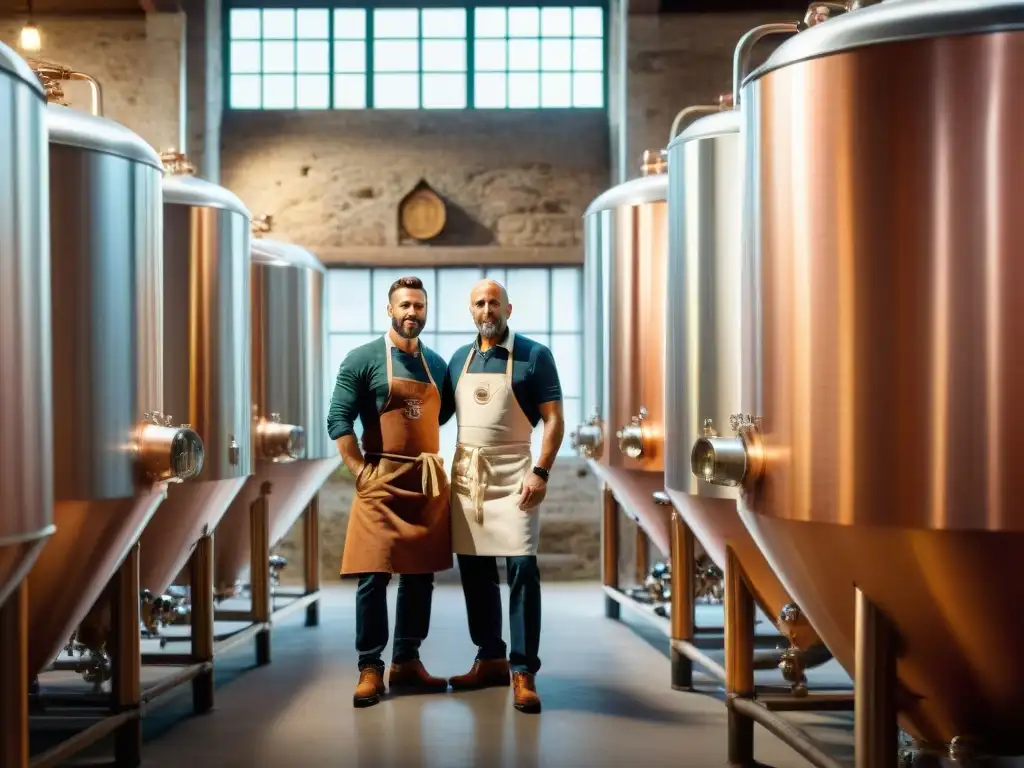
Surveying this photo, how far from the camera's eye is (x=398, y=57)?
9.69 meters

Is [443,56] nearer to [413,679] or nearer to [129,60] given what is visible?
[129,60]

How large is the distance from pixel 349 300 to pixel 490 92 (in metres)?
1.95

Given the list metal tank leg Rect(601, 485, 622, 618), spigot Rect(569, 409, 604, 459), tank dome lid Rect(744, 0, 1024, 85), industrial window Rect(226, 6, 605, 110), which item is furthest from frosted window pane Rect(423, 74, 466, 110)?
tank dome lid Rect(744, 0, 1024, 85)

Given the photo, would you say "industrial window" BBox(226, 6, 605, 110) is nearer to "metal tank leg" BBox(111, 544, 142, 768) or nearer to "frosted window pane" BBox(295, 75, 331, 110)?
"frosted window pane" BBox(295, 75, 331, 110)

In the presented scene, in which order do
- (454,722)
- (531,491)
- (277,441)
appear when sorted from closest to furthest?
(454,722) → (531,491) → (277,441)

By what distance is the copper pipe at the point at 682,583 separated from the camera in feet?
16.8

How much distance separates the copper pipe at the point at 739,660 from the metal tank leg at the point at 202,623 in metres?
2.10

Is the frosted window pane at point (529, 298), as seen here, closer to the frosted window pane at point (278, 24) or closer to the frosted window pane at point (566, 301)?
the frosted window pane at point (566, 301)

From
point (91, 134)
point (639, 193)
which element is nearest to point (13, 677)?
point (91, 134)

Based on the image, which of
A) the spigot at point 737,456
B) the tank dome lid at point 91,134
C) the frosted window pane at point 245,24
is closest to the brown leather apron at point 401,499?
the tank dome lid at point 91,134

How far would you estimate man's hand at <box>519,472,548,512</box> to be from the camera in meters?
4.90

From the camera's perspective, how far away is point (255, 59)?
9.70m

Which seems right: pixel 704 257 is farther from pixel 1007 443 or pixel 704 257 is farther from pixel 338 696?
pixel 338 696

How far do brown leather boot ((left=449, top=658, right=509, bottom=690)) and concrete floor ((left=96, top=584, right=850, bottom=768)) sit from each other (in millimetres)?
82
